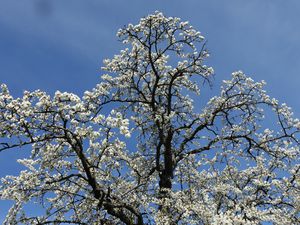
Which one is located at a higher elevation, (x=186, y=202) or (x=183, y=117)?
(x=183, y=117)

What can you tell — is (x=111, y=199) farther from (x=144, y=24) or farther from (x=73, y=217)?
(x=144, y=24)

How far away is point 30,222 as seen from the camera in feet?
56.0

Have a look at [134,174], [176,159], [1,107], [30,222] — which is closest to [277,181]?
[176,159]

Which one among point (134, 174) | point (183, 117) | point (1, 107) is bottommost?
point (1, 107)

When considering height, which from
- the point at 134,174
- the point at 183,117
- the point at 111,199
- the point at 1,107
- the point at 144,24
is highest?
the point at 144,24

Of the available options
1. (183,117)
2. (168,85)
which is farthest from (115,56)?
(183,117)

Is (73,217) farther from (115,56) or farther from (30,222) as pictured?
(115,56)

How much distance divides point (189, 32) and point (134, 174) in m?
6.93

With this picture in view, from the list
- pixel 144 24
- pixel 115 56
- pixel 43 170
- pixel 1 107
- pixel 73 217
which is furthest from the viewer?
pixel 115 56

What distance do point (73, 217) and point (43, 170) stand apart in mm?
2731

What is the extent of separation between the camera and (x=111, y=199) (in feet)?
53.4

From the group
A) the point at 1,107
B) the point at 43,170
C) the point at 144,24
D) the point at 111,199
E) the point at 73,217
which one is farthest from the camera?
the point at 144,24

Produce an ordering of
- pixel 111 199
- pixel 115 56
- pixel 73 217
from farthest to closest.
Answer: pixel 115 56 < pixel 73 217 < pixel 111 199

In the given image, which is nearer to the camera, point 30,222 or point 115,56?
point 30,222
